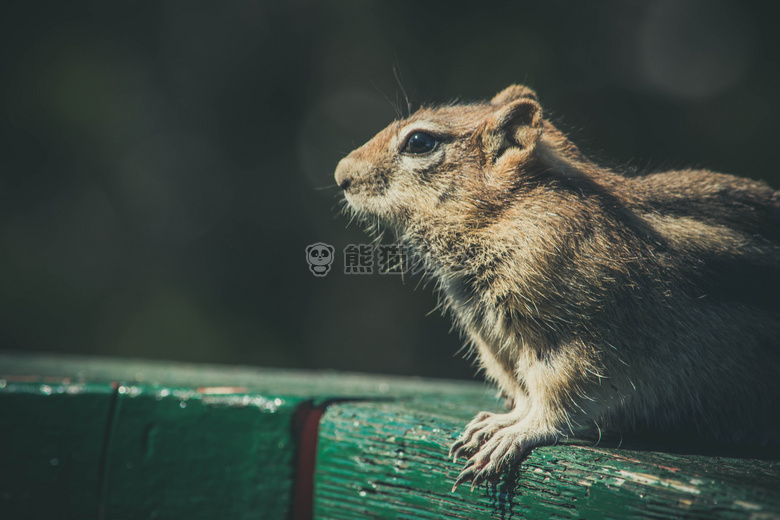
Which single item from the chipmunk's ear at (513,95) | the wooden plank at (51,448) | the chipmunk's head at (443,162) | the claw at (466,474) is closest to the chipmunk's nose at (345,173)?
the chipmunk's head at (443,162)

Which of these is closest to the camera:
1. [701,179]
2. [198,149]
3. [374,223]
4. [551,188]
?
[551,188]

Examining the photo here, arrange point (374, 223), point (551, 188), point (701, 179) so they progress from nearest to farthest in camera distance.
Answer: point (551, 188), point (701, 179), point (374, 223)

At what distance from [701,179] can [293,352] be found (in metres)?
4.72

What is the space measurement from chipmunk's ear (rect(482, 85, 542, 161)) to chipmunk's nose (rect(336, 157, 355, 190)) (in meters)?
0.44

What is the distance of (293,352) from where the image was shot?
235 inches

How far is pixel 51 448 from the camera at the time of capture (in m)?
1.60

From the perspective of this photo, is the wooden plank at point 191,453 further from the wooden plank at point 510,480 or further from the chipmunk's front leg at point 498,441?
the chipmunk's front leg at point 498,441

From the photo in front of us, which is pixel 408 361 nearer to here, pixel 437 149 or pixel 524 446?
pixel 437 149

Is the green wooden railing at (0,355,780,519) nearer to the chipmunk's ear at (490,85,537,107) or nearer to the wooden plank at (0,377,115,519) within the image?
the wooden plank at (0,377,115,519)

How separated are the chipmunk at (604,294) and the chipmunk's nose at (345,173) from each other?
0.36 m

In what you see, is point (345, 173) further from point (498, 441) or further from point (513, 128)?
point (498, 441)

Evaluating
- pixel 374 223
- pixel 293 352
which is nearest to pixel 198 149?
pixel 293 352

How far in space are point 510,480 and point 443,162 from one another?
2.99ft

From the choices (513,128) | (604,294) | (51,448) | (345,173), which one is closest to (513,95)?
(513,128)
